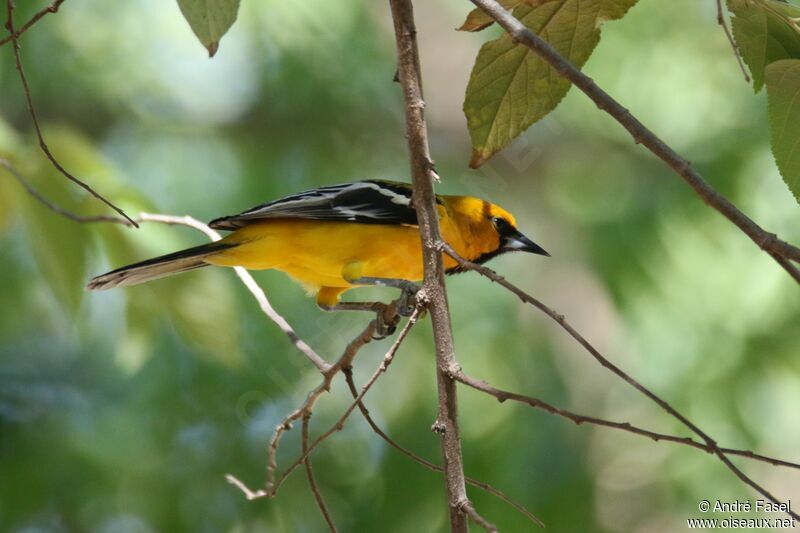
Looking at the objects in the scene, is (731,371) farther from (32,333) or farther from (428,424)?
(32,333)

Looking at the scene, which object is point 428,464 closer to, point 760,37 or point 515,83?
point 515,83

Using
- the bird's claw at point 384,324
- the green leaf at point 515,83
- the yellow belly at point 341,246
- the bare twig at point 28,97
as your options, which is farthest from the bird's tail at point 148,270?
the green leaf at point 515,83

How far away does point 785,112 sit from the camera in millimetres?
1898

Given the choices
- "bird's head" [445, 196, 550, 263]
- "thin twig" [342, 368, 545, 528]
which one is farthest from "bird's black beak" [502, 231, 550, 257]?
"thin twig" [342, 368, 545, 528]

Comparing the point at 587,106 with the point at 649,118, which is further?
the point at 587,106

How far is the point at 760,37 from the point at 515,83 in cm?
57

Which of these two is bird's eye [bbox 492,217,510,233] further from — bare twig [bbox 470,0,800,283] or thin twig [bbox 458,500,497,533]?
thin twig [bbox 458,500,497,533]

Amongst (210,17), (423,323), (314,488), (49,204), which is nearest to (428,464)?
(314,488)

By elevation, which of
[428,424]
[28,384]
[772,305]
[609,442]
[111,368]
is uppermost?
[772,305]

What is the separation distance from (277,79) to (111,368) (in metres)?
2.43

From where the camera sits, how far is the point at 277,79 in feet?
23.1

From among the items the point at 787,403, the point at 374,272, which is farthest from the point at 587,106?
the point at 374,272

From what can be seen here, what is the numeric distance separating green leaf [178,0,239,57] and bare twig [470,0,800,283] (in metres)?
0.48

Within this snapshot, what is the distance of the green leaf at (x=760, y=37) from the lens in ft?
6.46
